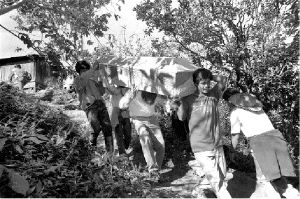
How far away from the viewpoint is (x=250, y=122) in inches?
182

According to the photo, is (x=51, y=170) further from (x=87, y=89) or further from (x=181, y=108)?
(x=87, y=89)

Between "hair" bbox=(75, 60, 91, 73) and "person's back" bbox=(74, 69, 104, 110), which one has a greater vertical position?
"hair" bbox=(75, 60, 91, 73)

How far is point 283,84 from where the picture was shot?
6184 mm

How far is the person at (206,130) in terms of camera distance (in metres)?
4.57

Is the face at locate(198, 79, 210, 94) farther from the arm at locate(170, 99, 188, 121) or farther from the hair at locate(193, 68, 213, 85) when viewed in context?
the arm at locate(170, 99, 188, 121)

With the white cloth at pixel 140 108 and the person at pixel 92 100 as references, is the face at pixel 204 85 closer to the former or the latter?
the white cloth at pixel 140 108

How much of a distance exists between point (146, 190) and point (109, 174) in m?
0.55

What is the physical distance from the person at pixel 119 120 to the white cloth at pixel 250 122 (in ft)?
8.03

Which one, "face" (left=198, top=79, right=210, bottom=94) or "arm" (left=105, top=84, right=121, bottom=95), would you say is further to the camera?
"arm" (left=105, top=84, right=121, bottom=95)

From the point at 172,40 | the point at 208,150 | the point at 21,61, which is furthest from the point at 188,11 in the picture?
the point at 21,61

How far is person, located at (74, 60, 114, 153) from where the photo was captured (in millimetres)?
6336

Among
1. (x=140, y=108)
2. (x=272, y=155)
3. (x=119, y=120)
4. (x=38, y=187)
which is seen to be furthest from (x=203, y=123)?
(x=119, y=120)

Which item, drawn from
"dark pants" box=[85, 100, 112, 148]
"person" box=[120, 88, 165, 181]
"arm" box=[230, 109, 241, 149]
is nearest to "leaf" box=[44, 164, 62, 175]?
"person" box=[120, 88, 165, 181]

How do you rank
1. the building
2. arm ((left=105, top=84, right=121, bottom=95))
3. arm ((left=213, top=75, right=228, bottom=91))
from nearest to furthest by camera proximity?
arm ((left=213, top=75, right=228, bottom=91)) → arm ((left=105, top=84, right=121, bottom=95)) → the building
